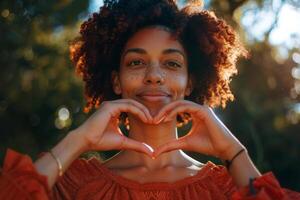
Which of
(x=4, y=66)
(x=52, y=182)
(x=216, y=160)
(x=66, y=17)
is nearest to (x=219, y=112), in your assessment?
(x=216, y=160)

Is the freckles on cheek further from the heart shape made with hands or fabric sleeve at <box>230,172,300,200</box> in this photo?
fabric sleeve at <box>230,172,300,200</box>

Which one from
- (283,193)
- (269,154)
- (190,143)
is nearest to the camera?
(283,193)

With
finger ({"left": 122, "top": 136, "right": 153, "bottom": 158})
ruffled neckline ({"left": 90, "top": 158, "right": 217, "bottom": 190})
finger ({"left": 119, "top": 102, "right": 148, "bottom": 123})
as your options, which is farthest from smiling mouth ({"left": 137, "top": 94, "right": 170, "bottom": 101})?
ruffled neckline ({"left": 90, "top": 158, "right": 217, "bottom": 190})

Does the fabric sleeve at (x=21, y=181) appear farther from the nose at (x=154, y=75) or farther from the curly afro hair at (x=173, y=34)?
the curly afro hair at (x=173, y=34)

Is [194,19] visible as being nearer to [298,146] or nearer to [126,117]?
[126,117]

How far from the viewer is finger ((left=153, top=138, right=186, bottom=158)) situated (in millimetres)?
2928

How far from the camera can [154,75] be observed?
3.08 m

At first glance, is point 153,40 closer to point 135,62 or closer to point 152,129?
point 135,62

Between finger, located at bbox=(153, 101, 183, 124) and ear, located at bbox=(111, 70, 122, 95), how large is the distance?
0.32 metres

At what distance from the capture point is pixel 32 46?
652 cm

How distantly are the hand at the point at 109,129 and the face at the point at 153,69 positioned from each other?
11 cm

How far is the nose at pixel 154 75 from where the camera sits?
10.1ft

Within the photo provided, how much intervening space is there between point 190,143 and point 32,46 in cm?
376

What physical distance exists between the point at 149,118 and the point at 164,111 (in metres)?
0.06
